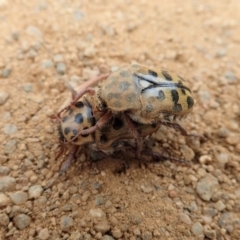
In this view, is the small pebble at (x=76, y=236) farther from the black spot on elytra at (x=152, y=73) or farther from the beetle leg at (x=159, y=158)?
the black spot on elytra at (x=152, y=73)

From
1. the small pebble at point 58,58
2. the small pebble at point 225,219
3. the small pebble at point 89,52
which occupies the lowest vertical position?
the small pebble at point 225,219

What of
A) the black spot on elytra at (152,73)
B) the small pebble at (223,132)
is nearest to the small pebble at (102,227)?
the black spot on elytra at (152,73)

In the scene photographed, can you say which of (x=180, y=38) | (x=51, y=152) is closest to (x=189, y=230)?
(x=51, y=152)

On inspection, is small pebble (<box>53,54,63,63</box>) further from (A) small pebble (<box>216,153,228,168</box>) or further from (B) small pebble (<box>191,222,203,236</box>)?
(B) small pebble (<box>191,222,203,236</box>)

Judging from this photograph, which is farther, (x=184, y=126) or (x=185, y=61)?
(x=185, y=61)

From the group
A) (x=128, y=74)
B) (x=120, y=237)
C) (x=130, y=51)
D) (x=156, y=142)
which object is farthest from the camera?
(x=130, y=51)

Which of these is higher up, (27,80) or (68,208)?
(27,80)

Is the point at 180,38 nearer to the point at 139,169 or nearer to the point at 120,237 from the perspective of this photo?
the point at 139,169
